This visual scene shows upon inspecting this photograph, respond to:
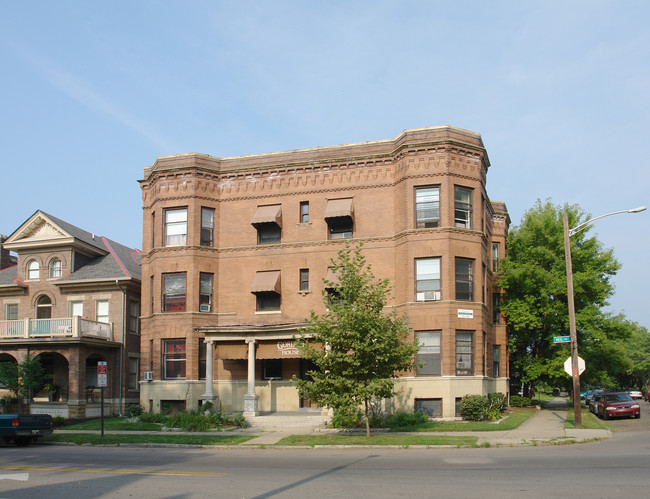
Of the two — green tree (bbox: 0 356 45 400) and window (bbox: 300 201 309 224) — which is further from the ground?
window (bbox: 300 201 309 224)

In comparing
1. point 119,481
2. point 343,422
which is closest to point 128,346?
point 343,422

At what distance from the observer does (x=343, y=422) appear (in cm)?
2414

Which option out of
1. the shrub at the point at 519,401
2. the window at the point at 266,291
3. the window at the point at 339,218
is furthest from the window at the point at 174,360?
the shrub at the point at 519,401

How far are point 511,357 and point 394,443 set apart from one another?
2154 centimetres

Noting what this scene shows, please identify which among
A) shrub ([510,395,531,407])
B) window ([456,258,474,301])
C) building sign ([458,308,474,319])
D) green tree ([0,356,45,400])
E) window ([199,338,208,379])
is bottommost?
shrub ([510,395,531,407])

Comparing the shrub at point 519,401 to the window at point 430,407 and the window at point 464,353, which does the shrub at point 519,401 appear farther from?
the window at point 430,407

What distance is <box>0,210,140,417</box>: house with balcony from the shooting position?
3234cm

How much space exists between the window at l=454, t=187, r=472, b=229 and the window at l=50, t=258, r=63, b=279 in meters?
22.4

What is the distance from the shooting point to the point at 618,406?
29.8m

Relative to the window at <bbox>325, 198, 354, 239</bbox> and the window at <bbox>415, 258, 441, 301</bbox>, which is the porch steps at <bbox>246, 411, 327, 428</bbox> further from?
the window at <bbox>325, 198, 354, 239</bbox>

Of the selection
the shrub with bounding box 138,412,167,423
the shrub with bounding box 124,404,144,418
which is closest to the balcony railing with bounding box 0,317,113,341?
the shrub with bounding box 124,404,144,418

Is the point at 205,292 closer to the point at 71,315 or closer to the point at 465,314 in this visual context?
the point at 71,315

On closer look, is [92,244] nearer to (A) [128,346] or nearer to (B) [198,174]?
(A) [128,346]

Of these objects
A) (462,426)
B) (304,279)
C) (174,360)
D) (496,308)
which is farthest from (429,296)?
(174,360)
